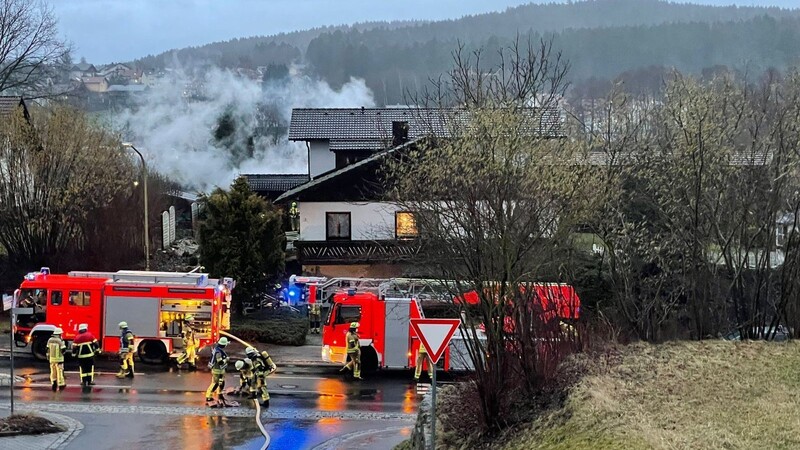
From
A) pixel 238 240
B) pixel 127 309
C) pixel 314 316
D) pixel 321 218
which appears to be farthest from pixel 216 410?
pixel 321 218

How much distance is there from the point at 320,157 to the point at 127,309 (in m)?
23.4

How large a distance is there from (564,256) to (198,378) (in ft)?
29.3

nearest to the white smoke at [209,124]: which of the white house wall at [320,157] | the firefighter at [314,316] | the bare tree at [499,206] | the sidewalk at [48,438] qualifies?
the white house wall at [320,157]

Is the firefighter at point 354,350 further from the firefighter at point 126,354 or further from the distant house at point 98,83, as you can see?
the distant house at point 98,83

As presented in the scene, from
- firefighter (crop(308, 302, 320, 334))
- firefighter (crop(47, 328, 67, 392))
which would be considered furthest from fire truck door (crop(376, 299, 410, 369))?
firefighter (crop(47, 328, 67, 392))

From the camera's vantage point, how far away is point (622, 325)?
16.7 m

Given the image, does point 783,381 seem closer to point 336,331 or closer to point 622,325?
point 622,325

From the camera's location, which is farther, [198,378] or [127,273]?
[127,273]

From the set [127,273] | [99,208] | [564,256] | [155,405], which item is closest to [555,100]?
[564,256]

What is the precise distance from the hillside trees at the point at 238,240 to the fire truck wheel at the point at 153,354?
5163 millimetres

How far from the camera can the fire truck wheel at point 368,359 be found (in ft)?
68.4

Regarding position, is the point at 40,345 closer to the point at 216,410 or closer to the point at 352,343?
the point at 216,410

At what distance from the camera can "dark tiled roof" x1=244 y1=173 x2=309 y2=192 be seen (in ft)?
157

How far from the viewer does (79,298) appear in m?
21.6
